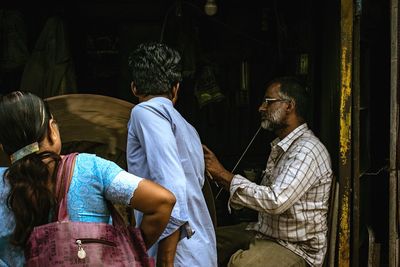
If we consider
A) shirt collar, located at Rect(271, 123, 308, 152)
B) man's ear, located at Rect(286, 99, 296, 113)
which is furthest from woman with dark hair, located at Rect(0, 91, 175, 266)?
man's ear, located at Rect(286, 99, 296, 113)

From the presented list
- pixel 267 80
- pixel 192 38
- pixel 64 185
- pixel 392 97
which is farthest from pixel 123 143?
pixel 267 80

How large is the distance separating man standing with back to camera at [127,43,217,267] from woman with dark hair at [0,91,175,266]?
497 mm

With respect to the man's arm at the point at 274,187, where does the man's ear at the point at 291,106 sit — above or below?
above

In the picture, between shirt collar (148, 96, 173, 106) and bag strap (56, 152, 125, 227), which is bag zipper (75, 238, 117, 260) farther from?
shirt collar (148, 96, 173, 106)

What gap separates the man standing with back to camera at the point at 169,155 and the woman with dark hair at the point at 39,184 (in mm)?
497

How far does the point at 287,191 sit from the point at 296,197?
0.08 m

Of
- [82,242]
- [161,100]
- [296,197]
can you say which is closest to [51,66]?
[161,100]

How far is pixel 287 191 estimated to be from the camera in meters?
3.53

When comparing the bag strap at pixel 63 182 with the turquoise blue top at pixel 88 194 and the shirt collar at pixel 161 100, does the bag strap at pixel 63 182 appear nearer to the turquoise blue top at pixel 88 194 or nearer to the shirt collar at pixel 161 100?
the turquoise blue top at pixel 88 194

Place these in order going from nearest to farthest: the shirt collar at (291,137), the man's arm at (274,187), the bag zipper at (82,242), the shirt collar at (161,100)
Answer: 1. the bag zipper at (82,242)
2. the shirt collar at (161,100)
3. the man's arm at (274,187)
4. the shirt collar at (291,137)

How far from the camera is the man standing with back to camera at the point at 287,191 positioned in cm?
357

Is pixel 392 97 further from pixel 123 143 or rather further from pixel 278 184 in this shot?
pixel 123 143

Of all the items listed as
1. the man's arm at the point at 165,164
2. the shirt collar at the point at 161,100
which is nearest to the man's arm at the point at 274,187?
the shirt collar at the point at 161,100

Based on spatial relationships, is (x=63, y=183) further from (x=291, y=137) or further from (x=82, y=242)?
(x=291, y=137)
